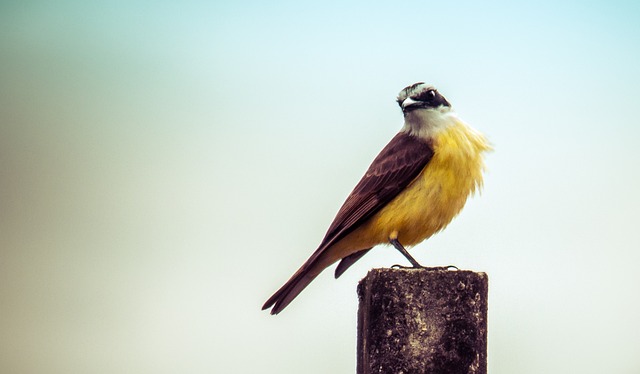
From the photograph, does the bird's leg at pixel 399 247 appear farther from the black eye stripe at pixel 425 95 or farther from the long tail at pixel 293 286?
the black eye stripe at pixel 425 95

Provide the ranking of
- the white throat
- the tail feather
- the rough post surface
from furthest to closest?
the white throat < the tail feather < the rough post surface

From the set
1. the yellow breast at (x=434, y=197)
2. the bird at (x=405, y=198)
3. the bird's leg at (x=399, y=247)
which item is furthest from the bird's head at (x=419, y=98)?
the bird's leg at (x=399, y=247)

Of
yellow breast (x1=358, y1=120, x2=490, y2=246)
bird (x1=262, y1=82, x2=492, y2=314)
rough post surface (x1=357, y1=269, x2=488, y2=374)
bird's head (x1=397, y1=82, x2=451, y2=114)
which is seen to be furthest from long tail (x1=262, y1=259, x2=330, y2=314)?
rough post surface (x1=357, y1=269, x2=488, y2=374)

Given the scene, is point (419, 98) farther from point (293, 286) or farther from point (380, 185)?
point (293, 286)

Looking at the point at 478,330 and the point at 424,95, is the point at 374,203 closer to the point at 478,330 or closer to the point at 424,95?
the point at 424,95

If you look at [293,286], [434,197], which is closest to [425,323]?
[434,197]

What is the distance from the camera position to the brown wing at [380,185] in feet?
22.2

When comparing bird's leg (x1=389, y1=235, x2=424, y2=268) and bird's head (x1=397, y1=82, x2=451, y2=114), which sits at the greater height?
bird's head (x1=397, y1=82, x2=451, y2=114)

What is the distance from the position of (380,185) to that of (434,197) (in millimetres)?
446

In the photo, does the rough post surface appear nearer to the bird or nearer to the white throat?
the bird

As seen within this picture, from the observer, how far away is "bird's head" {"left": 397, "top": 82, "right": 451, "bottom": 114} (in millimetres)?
7476

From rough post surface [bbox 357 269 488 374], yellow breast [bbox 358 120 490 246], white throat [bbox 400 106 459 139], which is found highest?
white throat [bbox 400 106 459 139]

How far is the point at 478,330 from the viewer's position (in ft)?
15.2

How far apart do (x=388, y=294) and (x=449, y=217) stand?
7.63 feet
